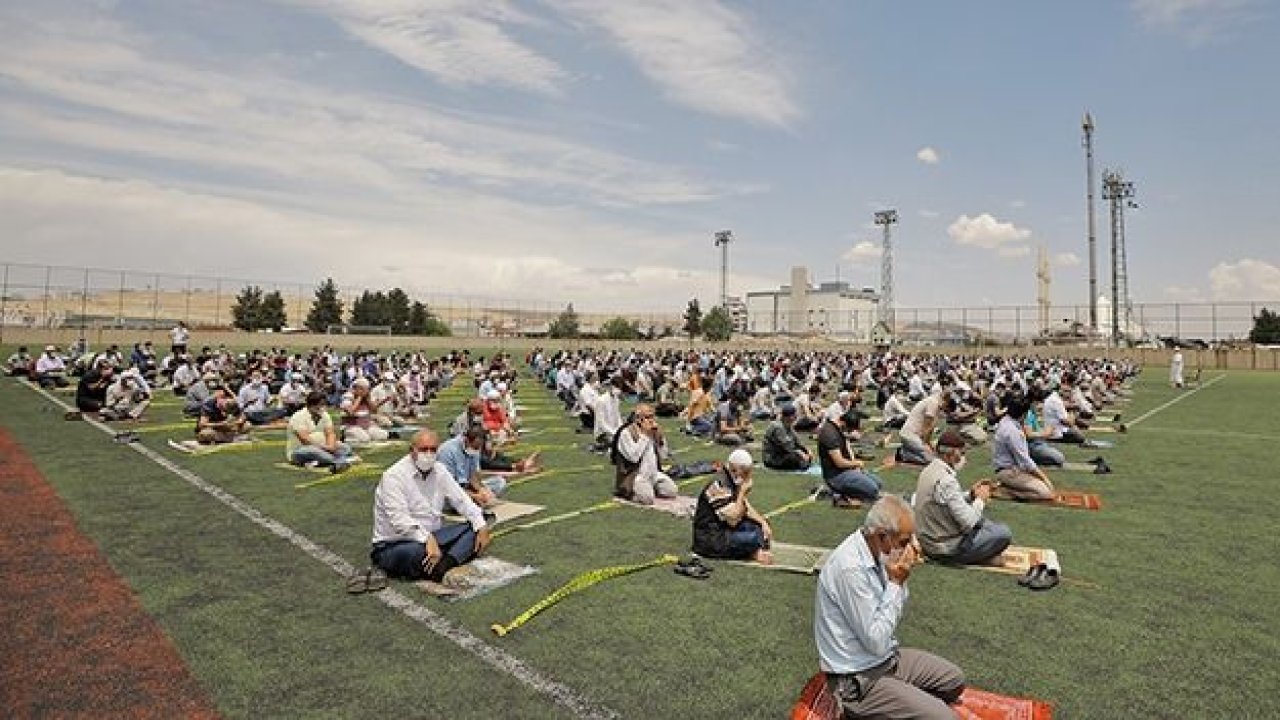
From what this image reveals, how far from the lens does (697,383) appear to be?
18906mm

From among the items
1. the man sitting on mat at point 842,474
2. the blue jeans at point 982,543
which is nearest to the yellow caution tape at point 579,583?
the blue jeans at point 982,543

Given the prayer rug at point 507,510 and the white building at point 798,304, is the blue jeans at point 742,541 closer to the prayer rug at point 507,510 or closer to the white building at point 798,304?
the prayer rug at point 507,510

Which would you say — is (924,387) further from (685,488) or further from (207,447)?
(207,447)

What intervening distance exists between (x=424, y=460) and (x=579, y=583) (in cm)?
180

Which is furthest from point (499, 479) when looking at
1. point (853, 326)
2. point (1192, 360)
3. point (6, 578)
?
point (853, 326)

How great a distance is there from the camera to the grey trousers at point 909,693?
362cm

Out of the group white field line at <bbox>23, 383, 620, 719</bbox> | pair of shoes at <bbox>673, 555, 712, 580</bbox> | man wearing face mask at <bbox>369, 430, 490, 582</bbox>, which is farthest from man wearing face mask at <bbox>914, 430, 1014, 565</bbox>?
man wearing face mask at <bbox>369, 430, 490, 582</bbox>

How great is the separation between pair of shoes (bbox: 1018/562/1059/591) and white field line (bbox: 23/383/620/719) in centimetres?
409

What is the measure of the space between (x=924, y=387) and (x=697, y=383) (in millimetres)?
8482

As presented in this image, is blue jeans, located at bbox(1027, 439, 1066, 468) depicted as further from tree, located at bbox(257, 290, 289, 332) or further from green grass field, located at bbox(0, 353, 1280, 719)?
tree, located at bbox(257, 290, 289, 332)

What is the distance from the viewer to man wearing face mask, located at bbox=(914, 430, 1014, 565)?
6652 millimetres

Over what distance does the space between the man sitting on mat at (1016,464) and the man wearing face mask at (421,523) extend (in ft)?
22.7

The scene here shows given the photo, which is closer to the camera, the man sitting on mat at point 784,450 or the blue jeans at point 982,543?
the blue jeans at point 982,543

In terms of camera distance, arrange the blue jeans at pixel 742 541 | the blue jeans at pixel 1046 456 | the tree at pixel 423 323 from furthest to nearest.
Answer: the tree at pixel 423 323, the blue jeans at pixel 1046 456, the blue jeans at pixel 742 541
